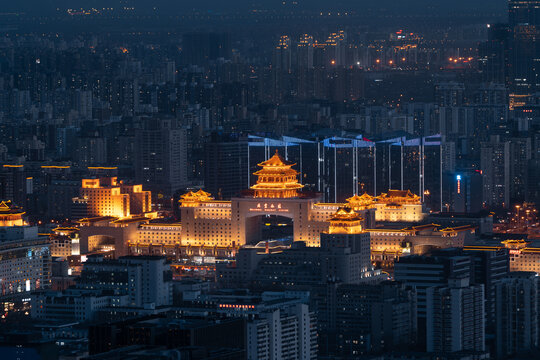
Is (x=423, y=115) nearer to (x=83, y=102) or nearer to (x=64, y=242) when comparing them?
(x=83, y=102)

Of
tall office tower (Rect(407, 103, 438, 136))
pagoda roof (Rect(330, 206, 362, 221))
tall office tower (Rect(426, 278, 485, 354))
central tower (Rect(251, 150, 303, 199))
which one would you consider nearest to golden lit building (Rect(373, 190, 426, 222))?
central tower (Rect(251, 150, 303, 199))

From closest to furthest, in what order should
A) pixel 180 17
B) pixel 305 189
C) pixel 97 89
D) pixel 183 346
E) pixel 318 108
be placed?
pixel 183 346, pixel 305 189, pixel 180 17, pixel 318 108, pixel 97 89

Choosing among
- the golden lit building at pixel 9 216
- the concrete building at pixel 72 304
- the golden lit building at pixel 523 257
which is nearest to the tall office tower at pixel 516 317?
the golden lit building at pixel 523 257

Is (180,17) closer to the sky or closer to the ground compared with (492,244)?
closer to the sky

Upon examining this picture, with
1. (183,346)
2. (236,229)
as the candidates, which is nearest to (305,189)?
(236,229)

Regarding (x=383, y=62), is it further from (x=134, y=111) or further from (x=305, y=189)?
(x=305, y=189)

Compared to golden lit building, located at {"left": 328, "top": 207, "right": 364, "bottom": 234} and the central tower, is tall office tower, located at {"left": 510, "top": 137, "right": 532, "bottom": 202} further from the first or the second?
golden lit building, located at {"left": 328, "top": 207, "right": 364, "bottom": 234}
